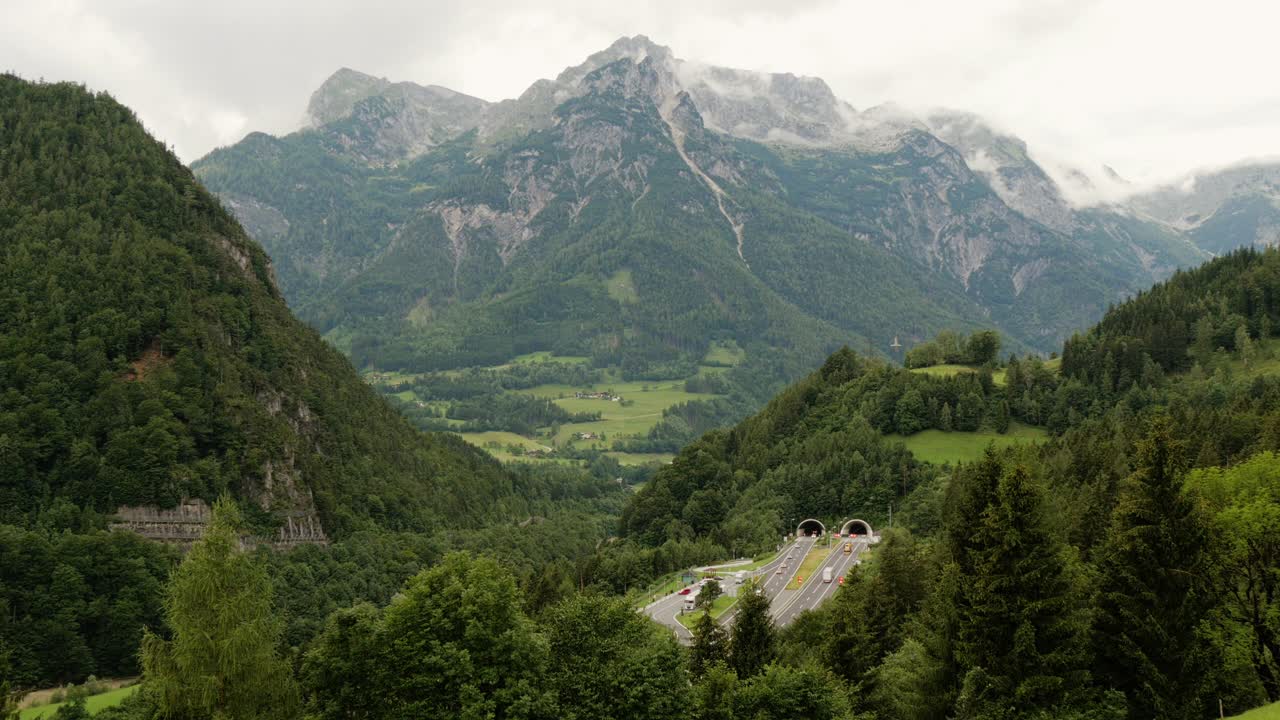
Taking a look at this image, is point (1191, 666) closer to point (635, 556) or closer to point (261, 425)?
point (635, 556)

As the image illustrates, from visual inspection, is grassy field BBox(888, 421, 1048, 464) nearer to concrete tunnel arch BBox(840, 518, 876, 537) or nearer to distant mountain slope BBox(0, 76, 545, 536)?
concrete tunnel arch BBox(840, 518, 876, 537)

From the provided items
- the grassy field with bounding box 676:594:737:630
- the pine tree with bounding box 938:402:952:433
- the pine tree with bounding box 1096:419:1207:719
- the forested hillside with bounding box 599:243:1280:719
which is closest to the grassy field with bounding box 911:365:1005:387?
the pine tree with bounding box 938:402:952:433

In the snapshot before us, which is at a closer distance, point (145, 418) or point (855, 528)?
point (145, 418)

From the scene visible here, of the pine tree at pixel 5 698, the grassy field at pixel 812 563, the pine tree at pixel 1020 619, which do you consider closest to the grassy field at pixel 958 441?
the grassy field at pixel 812 563

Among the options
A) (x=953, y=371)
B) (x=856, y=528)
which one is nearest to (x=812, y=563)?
(x=856, y=528)

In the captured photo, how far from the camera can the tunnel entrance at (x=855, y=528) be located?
123 meters

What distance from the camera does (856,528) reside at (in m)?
126

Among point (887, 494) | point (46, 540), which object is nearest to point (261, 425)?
point (46, 540)

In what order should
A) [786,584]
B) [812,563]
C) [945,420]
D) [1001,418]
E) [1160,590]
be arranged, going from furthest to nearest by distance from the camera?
[945,420] < [1001,418] < [812,563] < [786,584] < [1160,590]

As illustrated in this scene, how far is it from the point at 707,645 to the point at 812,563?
5210cm

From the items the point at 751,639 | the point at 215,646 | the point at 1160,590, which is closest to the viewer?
the point at 215,646

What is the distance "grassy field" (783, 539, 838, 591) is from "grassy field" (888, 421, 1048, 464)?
3141 centimetres

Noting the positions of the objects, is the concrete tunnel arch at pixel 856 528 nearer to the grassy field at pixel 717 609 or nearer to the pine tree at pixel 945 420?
the pine tree at pixel 945 420

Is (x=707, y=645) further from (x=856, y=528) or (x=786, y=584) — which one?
(x=856, y=528)
